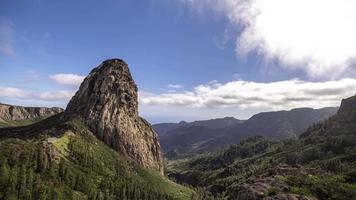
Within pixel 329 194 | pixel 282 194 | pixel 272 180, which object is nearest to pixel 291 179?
pixel 272 180

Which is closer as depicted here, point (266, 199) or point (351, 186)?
point (266, 199)

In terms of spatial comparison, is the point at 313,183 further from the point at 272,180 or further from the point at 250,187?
the point at 250,187

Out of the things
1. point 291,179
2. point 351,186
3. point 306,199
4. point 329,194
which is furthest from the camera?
point 291,179

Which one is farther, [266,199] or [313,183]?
[313,183]


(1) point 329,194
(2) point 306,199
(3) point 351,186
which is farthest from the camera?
(3) point 351,186

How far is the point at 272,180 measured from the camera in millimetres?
186500

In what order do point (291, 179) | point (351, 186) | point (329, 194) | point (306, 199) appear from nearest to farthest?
point (306, 199) < point (329, 194) < point (351, 186) < point (291, 179)

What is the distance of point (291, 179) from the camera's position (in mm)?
Result: 191125

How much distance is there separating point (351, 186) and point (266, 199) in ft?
199

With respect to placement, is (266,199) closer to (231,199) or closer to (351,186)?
(231,199)

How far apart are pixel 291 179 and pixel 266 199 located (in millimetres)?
55489

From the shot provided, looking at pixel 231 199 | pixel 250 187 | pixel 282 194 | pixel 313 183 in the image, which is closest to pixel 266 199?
pixel 282 194

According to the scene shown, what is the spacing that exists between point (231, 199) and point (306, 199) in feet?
155

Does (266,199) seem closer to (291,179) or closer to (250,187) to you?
(250,187)
